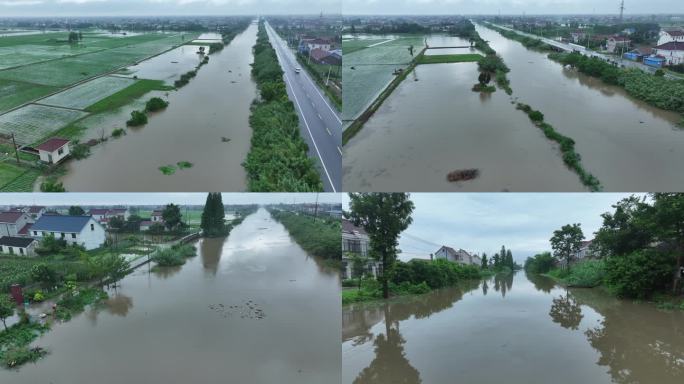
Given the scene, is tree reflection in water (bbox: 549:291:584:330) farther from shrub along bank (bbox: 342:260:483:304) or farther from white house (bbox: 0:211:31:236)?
white house (bbox: 0:211:31:236)

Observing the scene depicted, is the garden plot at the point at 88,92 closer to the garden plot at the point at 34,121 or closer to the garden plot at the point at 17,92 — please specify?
the garden plot at the point at 17,92

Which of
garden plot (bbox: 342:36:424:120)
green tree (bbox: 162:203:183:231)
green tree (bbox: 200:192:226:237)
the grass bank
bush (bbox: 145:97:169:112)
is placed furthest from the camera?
bush (bbox: 145:97:169:112)

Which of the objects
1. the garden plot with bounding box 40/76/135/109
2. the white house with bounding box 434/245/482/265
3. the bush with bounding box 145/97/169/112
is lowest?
the white house with bounding box 434/245/482/265

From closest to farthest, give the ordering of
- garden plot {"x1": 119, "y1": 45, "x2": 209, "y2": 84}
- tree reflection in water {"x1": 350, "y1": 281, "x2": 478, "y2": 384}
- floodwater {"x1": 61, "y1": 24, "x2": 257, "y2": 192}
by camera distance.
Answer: tree reflection in water {"x1": 350, "y1": 281, "x2": 478, "y2": 384} → floodwater {"x1": 61, "y1": 24, "x2": 257, "y2": 192} → garden plot {"x1": 119, "y1": 45, "x2": 209, "y2": 84}

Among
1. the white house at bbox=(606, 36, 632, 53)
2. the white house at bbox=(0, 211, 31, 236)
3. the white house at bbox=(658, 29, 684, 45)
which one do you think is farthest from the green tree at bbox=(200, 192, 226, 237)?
the white house at bbox=(606, 36, 632, 53)

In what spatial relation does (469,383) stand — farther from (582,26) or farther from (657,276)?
(582,26)

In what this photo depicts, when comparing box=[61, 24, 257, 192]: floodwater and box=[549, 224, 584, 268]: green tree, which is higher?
box=[61, 24, 257, 192]: floodwater

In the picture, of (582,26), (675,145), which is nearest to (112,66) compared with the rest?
(675,145)

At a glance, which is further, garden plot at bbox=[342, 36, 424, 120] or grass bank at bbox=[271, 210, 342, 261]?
garden plot at bbox=[342, 36, 424, 120]
